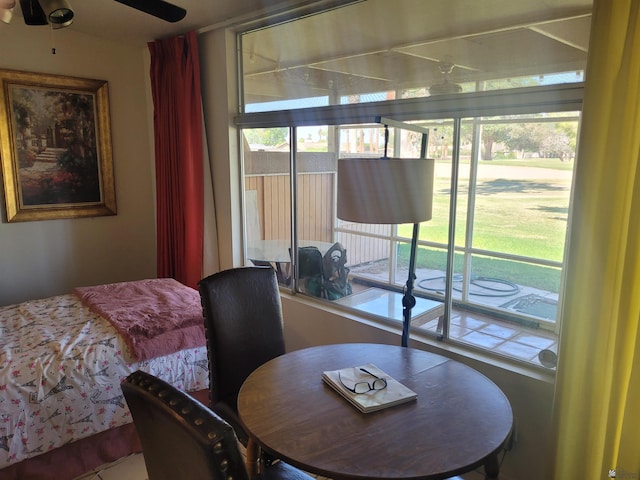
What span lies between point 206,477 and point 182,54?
10.5 feet

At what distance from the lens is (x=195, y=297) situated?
2828 millimetres

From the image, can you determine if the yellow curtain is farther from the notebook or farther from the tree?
the tree

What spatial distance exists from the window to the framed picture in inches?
52.4

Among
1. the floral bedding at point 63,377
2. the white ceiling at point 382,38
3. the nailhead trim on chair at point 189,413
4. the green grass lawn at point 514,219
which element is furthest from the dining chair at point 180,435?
the white ceiling at point 382,38

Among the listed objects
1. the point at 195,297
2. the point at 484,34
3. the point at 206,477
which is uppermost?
the point at 484,34

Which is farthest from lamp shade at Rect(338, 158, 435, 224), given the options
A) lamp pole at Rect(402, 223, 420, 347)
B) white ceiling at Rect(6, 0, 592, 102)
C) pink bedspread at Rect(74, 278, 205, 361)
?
pink bedspread at Rect(74, 278, 205, 361)

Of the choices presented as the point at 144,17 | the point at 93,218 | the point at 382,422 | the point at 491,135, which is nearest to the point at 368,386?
the point at 382,422

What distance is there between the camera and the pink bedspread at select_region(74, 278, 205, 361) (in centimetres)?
228

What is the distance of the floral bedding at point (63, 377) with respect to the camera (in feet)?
6.25

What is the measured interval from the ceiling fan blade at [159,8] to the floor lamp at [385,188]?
1.04 metres

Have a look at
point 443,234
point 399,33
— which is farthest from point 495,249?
point 399,33

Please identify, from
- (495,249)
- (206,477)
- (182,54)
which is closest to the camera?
(206,477)

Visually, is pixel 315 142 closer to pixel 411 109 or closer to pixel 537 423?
pixel 411 109

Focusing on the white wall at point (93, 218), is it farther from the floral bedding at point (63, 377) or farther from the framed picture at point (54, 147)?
the floral bedding at point (63, 377)
